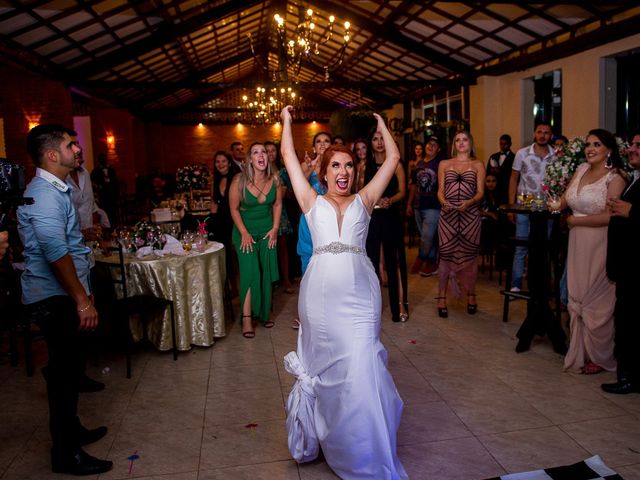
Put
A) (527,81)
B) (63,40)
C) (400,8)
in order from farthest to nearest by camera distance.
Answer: (527,81) < (400,8) < (63,40)

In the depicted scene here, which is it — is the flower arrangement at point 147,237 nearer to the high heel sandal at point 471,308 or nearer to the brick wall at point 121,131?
the high heel sandal at point 471,308

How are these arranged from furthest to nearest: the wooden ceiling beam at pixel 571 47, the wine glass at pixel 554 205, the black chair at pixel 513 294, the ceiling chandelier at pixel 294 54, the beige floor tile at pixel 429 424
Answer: the wooden ceiling beam at pixel 571 47 < the ceiling chandelier at pixel 294 54 < the black chair at pixel 513 294 < the wine glass at pixel 554 205 < the beige floor tile at pixel 429 424

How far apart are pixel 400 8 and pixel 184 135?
13.6m

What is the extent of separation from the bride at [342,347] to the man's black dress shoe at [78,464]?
2.96 feet

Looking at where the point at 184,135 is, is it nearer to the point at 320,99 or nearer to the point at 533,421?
the point at 320,99

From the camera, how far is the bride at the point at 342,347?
7.75 feet

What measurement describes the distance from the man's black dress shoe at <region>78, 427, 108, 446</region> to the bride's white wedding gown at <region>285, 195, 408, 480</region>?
1.08 m

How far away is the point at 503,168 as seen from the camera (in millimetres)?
7512

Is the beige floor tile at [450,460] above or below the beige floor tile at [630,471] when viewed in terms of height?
above

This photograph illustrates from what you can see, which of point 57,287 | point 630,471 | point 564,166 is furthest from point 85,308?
point 564,166

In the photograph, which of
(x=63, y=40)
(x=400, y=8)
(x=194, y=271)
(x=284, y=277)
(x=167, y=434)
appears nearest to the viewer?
(x=167, y=434)

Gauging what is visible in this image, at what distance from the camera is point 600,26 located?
828 centimetres

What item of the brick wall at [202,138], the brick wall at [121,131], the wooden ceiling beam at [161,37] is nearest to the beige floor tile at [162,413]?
the brick wall at [121,131]

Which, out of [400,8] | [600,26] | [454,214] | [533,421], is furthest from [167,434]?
[400,8]
